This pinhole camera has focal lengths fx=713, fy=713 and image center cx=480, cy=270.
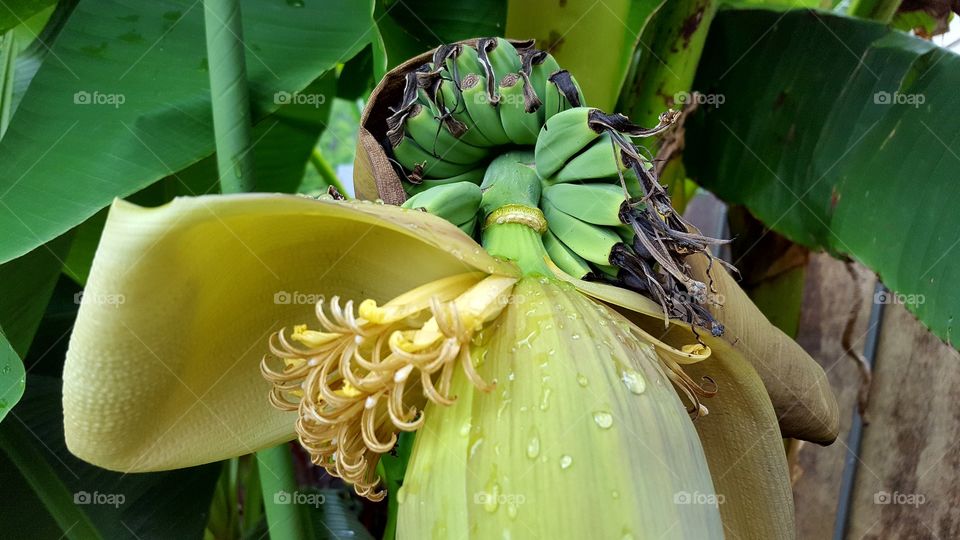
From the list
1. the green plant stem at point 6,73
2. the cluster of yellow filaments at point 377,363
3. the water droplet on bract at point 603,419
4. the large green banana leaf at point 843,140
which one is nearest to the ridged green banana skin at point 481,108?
the cluster of yellow filaments at point 377,363

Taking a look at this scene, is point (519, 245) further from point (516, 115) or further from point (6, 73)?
point (6, 73)

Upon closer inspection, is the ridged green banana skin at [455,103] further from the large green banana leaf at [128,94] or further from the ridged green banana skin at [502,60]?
the large green banana leaf at [128,94]

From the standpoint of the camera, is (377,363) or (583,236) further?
(583,236)

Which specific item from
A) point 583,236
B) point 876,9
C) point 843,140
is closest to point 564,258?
point 583,236

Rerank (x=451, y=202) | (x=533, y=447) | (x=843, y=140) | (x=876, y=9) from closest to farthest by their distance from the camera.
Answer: (x=533, y=447) < (x=451, y=202) < (x=843, y=140) < (x=876, y=9)

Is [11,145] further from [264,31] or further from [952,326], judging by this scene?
[952,326]

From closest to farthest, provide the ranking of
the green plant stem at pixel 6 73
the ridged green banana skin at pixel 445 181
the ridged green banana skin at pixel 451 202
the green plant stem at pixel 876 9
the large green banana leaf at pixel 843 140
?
the ridged green banana skin at pixel 451 202, the ridged green banana skin at pixel 445 181, the large green banana leaf at pixel 843 140, the green plant stem at pixel 6 73, the green plant stem at pixel 876 9
